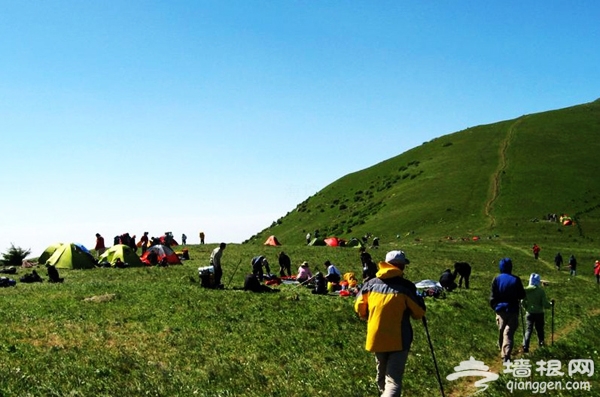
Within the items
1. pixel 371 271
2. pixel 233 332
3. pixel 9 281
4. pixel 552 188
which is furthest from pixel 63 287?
pixel 552 188

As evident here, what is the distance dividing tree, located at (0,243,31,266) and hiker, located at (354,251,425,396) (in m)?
45.1

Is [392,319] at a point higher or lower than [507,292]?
higher

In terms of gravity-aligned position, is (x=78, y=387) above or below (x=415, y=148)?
below

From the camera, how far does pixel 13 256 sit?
153ft

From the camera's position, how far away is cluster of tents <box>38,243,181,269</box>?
4050 cm

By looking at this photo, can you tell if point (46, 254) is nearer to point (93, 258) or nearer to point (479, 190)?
point (93, 258)

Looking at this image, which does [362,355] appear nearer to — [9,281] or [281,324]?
[281,324]

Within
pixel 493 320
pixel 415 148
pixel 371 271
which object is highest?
pixel 415 148

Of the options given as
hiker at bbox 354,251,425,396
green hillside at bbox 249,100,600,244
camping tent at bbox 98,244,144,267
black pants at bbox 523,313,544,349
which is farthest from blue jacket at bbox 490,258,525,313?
green hillside at bbox 249,100,600,244

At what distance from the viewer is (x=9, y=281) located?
103 ft

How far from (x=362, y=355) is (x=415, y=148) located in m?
144

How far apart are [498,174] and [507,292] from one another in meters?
103

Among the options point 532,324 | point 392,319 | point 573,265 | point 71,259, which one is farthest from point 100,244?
point 392,319

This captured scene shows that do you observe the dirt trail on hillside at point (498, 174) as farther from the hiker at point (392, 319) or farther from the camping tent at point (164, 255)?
the hiker at point (392, 319)
